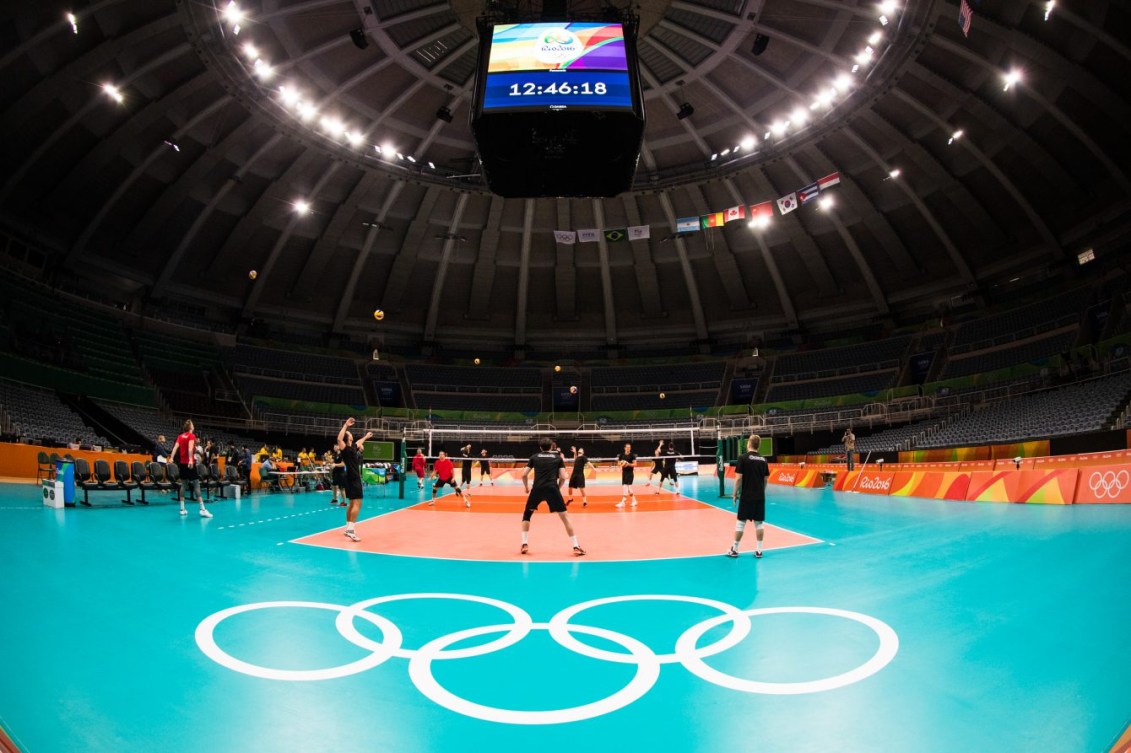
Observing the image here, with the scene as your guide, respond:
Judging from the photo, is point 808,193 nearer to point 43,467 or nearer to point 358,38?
point 358,38

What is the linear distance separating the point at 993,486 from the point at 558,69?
16873 mm

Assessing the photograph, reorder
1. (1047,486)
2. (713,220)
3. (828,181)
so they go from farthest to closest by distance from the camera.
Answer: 1. (713,220)
2. (828,181)
3. (1047,486)

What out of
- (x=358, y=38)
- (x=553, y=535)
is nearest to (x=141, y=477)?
(x=553, y=535)

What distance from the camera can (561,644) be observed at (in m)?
4.66

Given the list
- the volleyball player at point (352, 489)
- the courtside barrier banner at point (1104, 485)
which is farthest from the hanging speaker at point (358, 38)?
the courtside barrier banner at point (1104, 485)

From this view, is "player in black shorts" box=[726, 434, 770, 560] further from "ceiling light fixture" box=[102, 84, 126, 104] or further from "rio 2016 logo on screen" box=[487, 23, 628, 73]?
"ceiling light fixture" box=[102, 84, 126, 104]

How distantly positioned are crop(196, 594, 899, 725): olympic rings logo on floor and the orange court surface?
123 inches

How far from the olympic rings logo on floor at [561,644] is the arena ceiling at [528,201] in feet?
82.7

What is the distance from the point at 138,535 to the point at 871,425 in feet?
139


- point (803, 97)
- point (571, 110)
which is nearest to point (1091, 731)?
point (571, 110)

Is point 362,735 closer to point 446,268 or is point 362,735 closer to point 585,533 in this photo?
point 585,533

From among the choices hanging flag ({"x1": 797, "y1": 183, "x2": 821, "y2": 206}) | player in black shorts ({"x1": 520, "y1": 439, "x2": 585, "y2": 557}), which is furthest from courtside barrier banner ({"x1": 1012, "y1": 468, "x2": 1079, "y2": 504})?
hanging flag ({"x1": 797, "y1": 183, "x2": 821, "y2": 206})

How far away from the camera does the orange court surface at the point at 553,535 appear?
30.3ft

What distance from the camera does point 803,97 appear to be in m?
31.7
